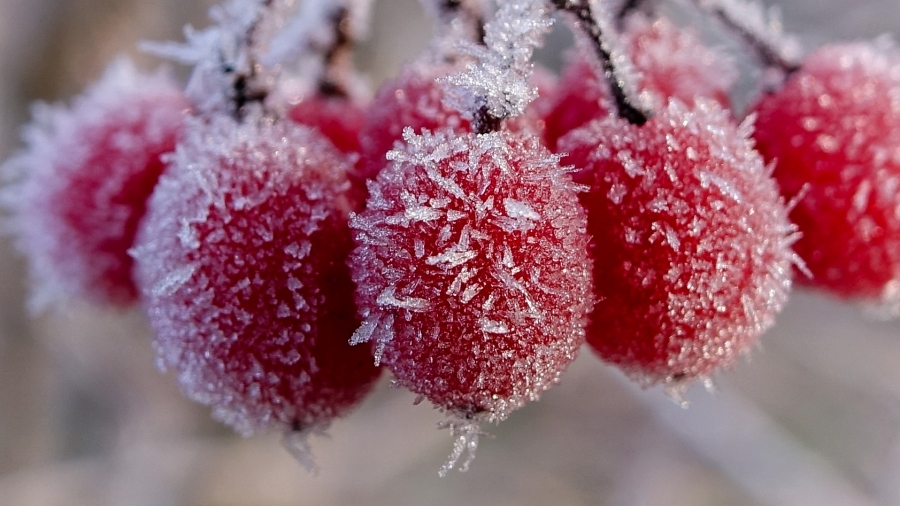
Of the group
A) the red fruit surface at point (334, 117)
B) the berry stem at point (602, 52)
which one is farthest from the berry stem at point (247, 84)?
the berry stem at point (602, 52)

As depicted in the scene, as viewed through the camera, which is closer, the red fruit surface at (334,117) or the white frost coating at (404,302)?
the white frost coating at (404,302)

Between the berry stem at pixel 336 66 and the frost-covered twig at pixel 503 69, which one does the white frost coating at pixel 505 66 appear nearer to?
the frost-covered twig at pixel 503 69

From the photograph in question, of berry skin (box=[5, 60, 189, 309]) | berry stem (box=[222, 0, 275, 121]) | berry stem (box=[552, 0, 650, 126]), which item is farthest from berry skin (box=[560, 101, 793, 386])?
berry skin (box=[5, 60, 189, 309])

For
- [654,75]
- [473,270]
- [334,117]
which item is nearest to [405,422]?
[334,117]

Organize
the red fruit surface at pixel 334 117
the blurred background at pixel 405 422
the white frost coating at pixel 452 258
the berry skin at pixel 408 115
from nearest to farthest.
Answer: the white frost coating at pixel 452 258 < the berry skin at pixel 408 115 < the red fruit surface at pixel 334 117 < the blurred background at pixel 405 422

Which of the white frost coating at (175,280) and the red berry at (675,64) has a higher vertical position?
the white frost coating at (175,280)

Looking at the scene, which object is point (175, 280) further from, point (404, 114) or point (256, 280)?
point (404, 114)
